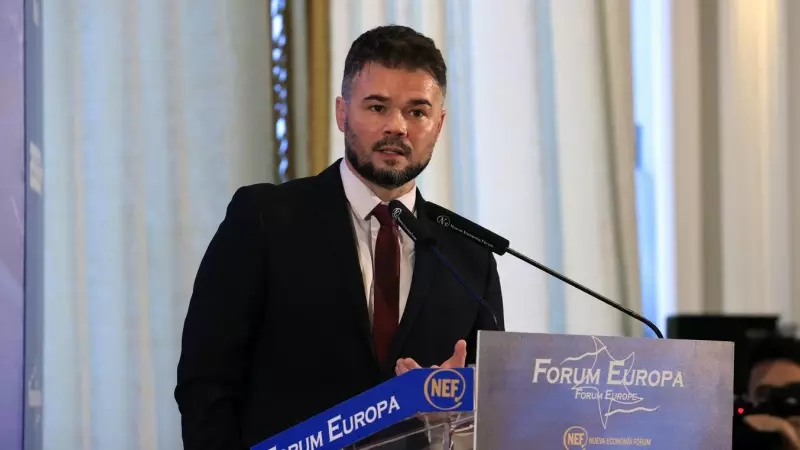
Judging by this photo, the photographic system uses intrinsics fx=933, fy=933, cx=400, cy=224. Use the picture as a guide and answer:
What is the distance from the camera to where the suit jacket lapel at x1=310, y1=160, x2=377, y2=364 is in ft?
Result: 5.31

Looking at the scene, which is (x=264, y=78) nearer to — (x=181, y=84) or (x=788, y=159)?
(x=181, y=84)

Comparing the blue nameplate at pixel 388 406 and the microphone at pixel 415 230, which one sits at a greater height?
the microphone at pixel 415 230

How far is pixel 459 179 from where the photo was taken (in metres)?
3.19

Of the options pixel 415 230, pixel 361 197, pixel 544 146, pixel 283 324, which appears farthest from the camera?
pixel 544 146

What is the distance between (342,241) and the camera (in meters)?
1.69

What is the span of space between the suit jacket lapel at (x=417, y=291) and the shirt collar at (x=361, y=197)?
0.11 feet

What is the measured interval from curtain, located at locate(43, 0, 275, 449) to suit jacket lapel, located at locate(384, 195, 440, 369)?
56.2 inches

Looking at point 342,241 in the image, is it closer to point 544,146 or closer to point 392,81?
point 392,81

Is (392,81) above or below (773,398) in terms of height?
above

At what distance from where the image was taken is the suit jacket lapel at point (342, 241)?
5.31ft

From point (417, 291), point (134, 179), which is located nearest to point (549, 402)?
point (417, 291)

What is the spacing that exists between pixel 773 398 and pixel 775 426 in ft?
0.27

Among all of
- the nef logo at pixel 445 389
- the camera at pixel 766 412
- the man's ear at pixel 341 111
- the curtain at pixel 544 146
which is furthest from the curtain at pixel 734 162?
the nef logo at pixel 445 389

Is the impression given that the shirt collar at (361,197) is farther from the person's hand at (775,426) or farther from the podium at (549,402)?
the person's hand at (775,426)
